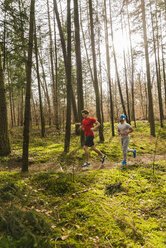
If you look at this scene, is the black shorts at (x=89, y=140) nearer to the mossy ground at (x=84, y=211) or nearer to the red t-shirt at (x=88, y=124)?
the red t-shirt at (x=88, y=124)

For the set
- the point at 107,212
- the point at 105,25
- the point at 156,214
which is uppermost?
the point at 105,25

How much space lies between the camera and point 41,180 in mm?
4375

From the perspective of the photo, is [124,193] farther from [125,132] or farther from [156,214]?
[125,132]

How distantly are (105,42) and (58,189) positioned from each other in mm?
14024

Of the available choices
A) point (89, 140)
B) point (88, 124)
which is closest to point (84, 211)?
point (89, 140)

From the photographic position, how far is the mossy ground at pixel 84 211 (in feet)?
7.54

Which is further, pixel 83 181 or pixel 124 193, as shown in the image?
pixel 83 181

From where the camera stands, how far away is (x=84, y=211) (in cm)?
310

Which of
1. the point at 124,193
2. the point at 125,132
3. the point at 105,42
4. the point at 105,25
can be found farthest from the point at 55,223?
the point at 105,25

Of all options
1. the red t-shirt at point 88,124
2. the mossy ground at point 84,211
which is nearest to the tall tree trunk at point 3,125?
the mossy ground at point 84,211

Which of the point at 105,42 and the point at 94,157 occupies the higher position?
the point at 105,42

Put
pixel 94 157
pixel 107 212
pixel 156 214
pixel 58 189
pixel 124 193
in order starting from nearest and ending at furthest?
pixel 107 212 < pixel 156 214 < pixel 58 189 < pixel 124 193 < pixel 94 157

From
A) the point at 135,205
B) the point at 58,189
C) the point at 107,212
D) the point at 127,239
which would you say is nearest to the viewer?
the point at 127,239

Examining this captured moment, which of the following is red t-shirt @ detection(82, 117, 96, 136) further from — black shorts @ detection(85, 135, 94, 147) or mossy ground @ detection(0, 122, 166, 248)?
mossy ground @ detection(0, 122, 166, 248)
